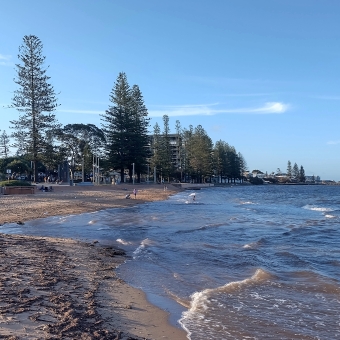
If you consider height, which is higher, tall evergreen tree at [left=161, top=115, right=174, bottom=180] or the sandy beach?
tall evergreen tree at [left=161, top=115, right=174, bottom=180]

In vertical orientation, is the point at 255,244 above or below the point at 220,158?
below

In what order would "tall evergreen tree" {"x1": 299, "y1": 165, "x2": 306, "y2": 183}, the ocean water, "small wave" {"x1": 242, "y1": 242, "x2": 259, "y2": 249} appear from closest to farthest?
1. the ocean water
2. "small wave" {"x1": 242, "y1": 242, "x2": 259, "y2": 249}
3. "tall evergreen tree" {"x1": 299, "y1": 165, "x2": 306, "y2": 183}

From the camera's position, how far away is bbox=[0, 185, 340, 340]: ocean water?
185 inches

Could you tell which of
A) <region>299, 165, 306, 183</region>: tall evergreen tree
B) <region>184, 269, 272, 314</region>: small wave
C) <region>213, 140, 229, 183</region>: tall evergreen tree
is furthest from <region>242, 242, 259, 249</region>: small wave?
<region>299, 165, 306, 183</region>: tall evergreen tree

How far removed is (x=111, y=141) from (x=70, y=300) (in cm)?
4848

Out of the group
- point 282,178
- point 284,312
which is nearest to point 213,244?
point 284,312

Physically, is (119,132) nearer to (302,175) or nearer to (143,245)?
(143,245)

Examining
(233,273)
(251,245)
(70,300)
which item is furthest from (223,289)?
(251,245)

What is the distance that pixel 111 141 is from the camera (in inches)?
2071

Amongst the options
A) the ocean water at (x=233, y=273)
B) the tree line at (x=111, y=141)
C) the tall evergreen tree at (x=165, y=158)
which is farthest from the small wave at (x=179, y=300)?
the tall evergreen tree at (x=165, y=158)

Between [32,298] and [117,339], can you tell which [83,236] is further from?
[117,339]

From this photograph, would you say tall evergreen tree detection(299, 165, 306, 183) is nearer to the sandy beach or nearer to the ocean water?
the ocean water

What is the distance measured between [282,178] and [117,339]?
451ft

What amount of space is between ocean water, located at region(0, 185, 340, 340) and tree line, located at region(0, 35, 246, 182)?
2601 centimetres
